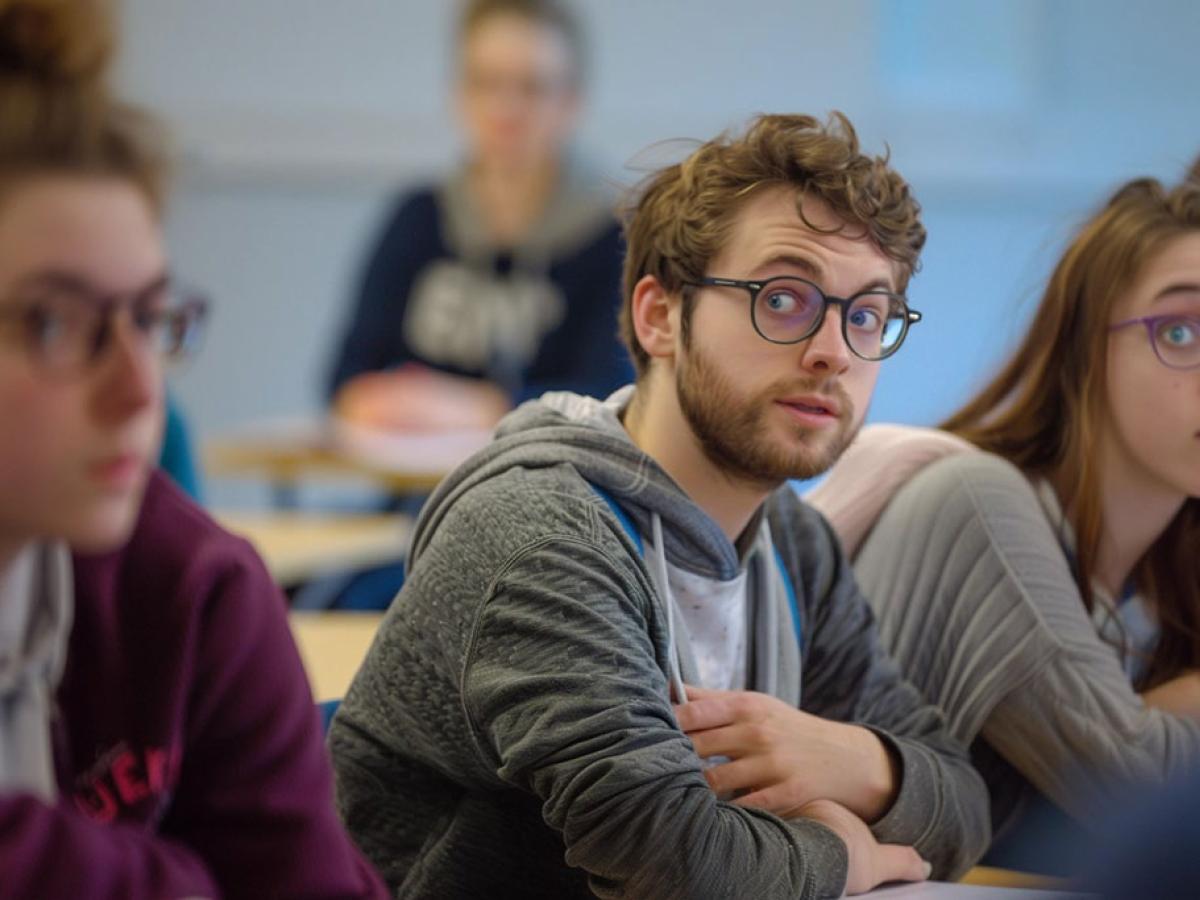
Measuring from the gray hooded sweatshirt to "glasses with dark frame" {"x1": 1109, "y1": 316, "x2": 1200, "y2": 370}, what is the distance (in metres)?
0.45

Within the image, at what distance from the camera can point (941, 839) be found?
1.59 m

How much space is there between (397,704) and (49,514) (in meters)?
0.64

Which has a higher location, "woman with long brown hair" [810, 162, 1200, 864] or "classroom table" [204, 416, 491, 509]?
"woman with long brown hair" [810, 162, 1200, 864]

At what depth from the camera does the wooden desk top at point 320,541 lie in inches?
126

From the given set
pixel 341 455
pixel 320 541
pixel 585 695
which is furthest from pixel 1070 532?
pixel 341 455

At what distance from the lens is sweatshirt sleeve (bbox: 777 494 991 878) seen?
1.62 metres

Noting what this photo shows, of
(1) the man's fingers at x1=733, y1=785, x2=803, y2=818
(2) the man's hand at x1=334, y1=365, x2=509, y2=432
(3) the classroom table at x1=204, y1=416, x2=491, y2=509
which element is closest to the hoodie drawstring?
(1) the man's fingers at x1=733, y1=785, x2=803, y2=818

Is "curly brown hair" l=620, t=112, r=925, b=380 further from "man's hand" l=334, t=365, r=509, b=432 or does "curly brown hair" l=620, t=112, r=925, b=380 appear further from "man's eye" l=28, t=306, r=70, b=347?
"man's hand" l=334, t=365, r=509, b=432

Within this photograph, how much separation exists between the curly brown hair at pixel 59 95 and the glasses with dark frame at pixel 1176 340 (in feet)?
4.19

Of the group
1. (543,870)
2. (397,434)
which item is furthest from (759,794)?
(397,434)

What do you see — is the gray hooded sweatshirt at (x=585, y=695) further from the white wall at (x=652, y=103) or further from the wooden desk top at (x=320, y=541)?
the white wall at (x=652, y=103)

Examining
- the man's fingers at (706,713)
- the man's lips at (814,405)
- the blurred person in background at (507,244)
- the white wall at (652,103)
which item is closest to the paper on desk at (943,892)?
the man's fingers at (706,713)

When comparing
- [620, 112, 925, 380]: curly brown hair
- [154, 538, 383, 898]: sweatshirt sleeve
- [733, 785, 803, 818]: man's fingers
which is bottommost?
[733, 785, 803, 818]: man's fingers

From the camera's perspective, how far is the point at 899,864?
1.51 m
